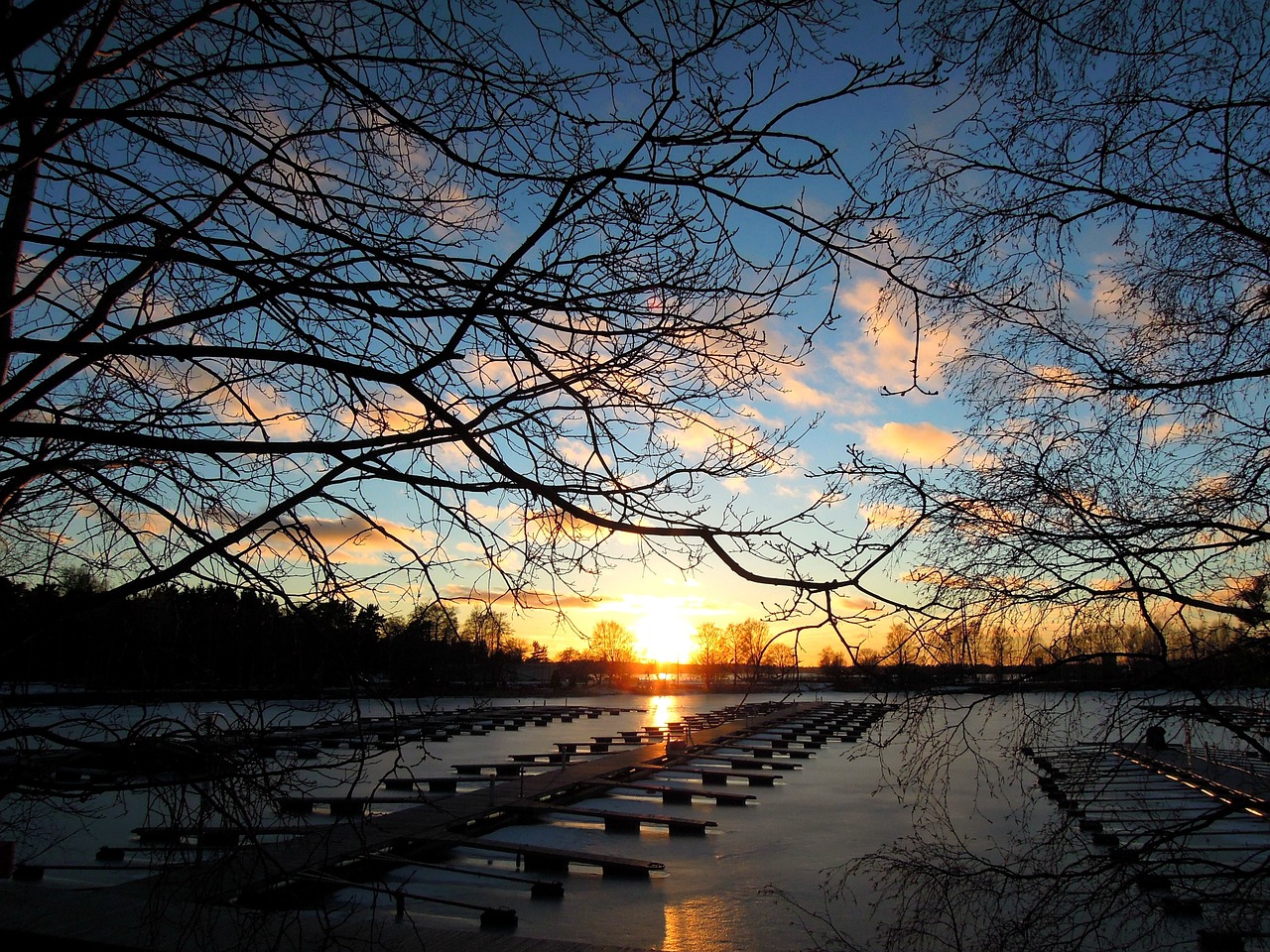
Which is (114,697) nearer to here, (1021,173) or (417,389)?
(417,389)

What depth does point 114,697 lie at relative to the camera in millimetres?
3191

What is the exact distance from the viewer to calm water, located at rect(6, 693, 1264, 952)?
4.02m

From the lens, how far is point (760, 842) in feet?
55.4

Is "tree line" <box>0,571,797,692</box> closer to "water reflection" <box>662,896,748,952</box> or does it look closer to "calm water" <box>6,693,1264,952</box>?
"calm water" <box>6,693,1264,952</box>

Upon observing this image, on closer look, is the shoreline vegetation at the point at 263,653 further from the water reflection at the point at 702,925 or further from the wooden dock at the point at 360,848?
the water reflection at the point at 702,925

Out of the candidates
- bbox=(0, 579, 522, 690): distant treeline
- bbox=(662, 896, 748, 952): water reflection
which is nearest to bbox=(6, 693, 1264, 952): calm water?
bbox=(662, 896, 748, 952): water reflection

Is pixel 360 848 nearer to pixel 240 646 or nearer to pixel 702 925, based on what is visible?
pixel 240 646

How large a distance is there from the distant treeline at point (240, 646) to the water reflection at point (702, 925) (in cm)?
778

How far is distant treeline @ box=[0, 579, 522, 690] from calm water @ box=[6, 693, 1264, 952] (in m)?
0.23

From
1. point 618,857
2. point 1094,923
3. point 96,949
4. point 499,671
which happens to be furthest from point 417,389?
point 618,857

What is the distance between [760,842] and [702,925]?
6022 mm

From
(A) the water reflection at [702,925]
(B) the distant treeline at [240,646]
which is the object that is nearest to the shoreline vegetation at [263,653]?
(B) the distant treeline at [240,646]

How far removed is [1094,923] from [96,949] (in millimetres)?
7230

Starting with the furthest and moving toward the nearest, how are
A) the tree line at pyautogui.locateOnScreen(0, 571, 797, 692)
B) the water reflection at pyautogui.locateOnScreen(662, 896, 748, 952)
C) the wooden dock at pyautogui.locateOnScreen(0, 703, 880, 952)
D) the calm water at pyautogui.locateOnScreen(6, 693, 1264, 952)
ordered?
the water reflection at pyautogui.locateOnScreen(662, 896, 748, 952) → the calm water at pyautogui.locateOnScreen(6, 693, 1264, 952) → the tree line at pyautogui.locateOnScreen(0, 571, 797, 692) → the wooden dock at pyautogui.locateOnScreen(0, 703, 880, 952)
